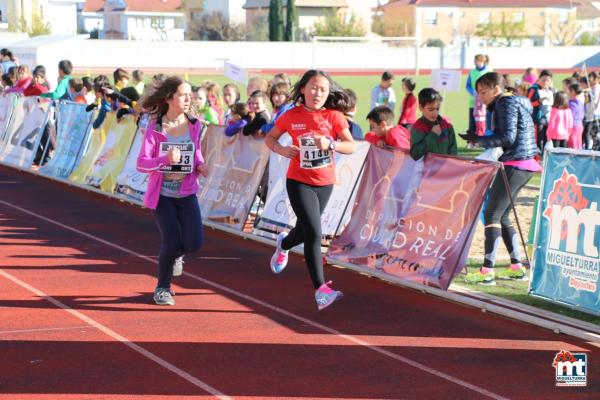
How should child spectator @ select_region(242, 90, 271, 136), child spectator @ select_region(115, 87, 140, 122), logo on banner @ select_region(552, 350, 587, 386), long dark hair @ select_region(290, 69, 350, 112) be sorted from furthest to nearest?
child spectator @ select_region(115, 87, 140, 122) → child spectator @ select_region(242, 90, 271, 136) → long dark hair @ select_region(290, 69, 350, 112) → logo on banner @ select_region(552, 350, 587, 386)

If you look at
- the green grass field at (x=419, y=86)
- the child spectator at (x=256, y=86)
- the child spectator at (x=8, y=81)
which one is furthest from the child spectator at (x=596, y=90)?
the child spectator at (x=8, y=81)

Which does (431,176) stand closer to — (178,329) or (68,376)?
(178,329)

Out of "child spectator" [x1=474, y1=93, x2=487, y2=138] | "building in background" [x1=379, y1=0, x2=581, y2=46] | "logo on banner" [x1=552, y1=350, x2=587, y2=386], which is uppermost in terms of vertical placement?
"building in background" [x1=379, y1=0, x2=581, y2=46]

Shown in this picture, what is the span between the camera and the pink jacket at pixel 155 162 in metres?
8.93

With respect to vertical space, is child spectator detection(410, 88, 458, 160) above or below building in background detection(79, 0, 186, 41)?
below

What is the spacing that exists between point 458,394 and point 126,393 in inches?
80.6

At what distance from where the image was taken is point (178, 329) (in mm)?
8406

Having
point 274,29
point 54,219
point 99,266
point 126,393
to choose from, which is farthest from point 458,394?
point 274,29

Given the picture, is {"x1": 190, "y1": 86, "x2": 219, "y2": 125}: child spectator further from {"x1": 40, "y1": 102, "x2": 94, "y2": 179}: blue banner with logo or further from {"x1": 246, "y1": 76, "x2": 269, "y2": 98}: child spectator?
{"x1": 40, "y1": 102, "x2": 94, "y2": 179}: blue banner with logo

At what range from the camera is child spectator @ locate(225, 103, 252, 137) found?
13.3 metres

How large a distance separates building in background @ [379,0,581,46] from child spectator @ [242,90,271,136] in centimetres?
10424

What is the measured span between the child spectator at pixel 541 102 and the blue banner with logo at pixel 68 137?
8350 millimetres

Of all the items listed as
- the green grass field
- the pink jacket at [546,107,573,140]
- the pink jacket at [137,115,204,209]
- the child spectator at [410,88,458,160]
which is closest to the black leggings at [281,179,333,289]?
the pink jacket at [137,115,204,209]

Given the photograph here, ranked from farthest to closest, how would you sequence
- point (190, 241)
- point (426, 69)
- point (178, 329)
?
point (426, 69) → point (190, 241) → point (178, 329)
